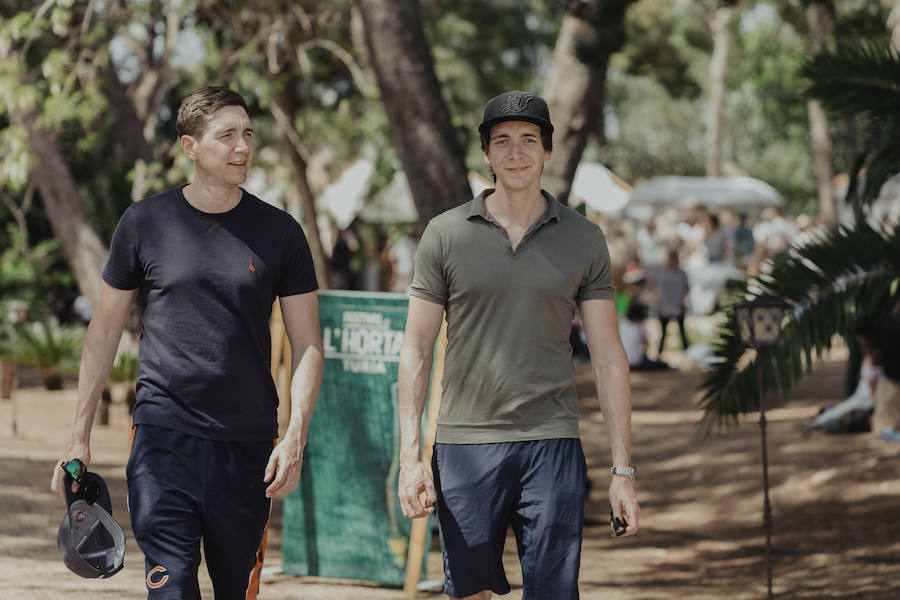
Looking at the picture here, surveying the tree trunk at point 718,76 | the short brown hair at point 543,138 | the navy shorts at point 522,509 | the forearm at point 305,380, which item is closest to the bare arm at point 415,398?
the navy shorts at point 522,509

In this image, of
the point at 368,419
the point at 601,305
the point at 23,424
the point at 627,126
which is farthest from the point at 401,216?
the point at 627,126

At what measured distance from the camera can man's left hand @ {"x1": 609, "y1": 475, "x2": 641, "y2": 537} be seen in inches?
152

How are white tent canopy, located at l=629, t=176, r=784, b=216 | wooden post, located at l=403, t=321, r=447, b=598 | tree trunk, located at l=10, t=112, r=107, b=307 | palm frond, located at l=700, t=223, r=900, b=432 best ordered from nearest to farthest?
wooden post, located at l=403, t=321, r=447, b=598 → palm frond, located at l=700, t=223, r=900, b=432 → tree trunk, located at l=10, t=112, r=107, b=307 → white tent canopy, located at l=629, t=176, r=784, b=216

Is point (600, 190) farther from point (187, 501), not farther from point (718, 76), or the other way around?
point (718, 76)

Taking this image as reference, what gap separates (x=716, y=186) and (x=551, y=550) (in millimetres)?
31232

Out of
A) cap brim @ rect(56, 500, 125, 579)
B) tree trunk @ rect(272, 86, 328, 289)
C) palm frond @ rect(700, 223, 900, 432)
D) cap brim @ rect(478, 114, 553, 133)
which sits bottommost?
cap brim @ rect(56, 500, 125, 579)

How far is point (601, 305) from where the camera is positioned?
402 cm

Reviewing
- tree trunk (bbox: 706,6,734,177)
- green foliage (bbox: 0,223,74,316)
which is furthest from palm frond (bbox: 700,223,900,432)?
tree trunk (bbox: 706,6,734,177)

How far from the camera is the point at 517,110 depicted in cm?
395

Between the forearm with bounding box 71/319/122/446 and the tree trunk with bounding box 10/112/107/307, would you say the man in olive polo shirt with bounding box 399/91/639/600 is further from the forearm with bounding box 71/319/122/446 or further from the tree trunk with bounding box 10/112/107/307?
the tree trunk with bounding box 10/112/107/307

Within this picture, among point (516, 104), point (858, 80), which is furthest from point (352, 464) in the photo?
point (858, 80)

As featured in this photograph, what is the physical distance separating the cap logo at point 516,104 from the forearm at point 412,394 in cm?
75

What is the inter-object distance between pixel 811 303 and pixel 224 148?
16.5ft

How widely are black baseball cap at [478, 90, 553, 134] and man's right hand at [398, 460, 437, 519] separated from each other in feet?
3.40
